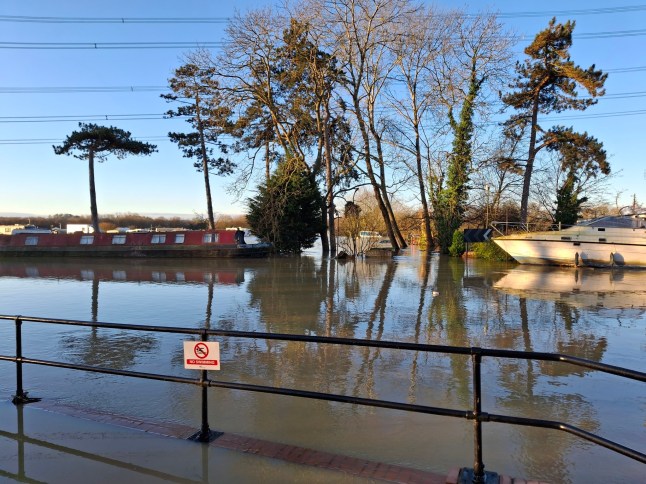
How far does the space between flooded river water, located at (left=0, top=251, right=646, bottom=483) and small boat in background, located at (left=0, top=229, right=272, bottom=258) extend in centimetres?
1275

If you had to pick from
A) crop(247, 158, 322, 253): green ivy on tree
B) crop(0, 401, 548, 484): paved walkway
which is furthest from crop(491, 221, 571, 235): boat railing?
crop(0, 401, 548, 484): paved walkway

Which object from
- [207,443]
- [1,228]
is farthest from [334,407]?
[1,228]

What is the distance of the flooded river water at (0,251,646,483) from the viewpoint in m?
4.22

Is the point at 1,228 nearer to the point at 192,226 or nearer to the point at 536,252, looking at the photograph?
the point at 192,226

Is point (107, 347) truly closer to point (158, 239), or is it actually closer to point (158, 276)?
point (158, 276)

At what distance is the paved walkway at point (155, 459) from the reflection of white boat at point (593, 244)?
21596 millimetres

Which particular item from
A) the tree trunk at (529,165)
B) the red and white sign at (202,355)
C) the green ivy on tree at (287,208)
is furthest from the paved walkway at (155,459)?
the tree trunk at (529,165)

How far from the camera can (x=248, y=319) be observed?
32.8ft

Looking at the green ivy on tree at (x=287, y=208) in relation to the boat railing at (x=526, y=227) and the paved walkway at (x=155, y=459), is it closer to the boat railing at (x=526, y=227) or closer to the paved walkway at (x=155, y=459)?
the boat railing at (x=526, y=227)

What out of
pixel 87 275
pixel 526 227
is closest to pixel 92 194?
pixel 87 275

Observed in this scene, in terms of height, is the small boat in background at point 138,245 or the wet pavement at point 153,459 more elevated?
the small boat in background at point 138,245

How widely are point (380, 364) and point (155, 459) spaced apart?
3.78 meters

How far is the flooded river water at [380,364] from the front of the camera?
422cm

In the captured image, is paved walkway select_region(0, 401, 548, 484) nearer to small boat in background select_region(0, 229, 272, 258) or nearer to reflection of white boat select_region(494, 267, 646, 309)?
reflection of white boat select_region(494, 267, 646, 309)
